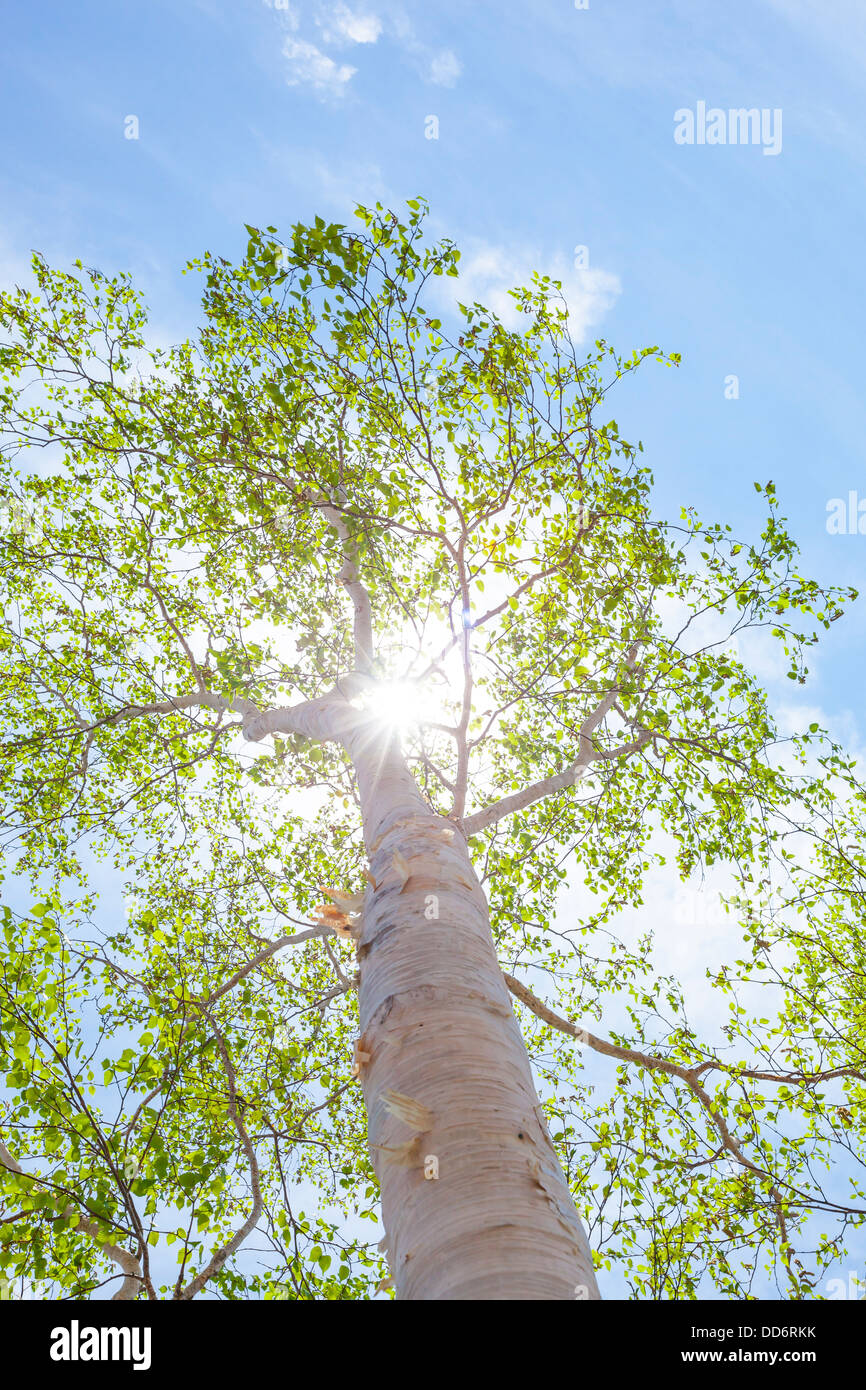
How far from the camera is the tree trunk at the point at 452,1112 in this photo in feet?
5.16

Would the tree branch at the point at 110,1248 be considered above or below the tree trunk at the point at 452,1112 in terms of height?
below

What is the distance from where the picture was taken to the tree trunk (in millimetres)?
1573

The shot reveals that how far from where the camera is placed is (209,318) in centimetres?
723

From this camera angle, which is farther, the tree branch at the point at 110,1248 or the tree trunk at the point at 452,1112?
the tree branch at the point at 110,1248

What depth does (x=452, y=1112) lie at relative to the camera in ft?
6.26

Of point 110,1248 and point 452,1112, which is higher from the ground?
point 452,1112

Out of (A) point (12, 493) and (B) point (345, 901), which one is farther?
(A) point (12, 493)

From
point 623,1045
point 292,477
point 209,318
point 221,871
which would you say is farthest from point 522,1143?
point 209,318

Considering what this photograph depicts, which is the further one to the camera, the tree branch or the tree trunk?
the tree branch

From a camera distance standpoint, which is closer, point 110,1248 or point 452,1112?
point 452,1112

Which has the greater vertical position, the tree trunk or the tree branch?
the tree trunk
